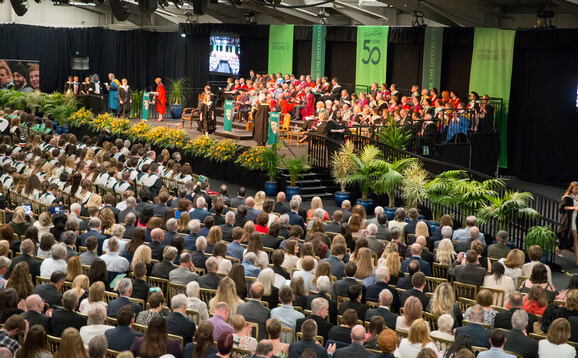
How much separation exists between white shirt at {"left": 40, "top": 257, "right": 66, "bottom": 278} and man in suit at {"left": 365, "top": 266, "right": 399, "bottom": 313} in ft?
11.7

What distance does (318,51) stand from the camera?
2641 centimetres

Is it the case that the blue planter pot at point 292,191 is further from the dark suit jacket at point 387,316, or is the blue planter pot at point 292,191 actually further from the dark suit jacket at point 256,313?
the dark suit jacket at point 387,316

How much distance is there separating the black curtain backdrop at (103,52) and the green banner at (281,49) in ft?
24.5

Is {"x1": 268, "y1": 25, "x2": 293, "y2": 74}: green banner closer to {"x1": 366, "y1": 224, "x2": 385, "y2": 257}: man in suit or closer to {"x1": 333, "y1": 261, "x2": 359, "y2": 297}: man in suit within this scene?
{"x1": 366, "y1": 224, "x2": 385, "y2": 257}: man in suit

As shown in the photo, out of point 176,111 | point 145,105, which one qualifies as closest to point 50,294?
point 145,105

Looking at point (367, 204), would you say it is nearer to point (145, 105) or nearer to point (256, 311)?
point (256, 311)

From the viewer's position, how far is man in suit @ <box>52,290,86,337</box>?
706 centimetres

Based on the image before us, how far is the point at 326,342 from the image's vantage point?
277 inches

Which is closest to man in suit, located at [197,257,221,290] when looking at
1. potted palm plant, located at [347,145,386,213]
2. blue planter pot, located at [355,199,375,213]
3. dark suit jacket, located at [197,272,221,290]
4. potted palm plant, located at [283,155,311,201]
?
dark suit jacket, located at [197,272,221,290]

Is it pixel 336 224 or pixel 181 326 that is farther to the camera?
pixel 336 224

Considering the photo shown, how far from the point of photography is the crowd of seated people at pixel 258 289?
648 centimetres

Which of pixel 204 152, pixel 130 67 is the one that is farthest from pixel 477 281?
pixel 130 67

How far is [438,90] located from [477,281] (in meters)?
13.5

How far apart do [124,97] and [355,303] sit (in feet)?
66.8
